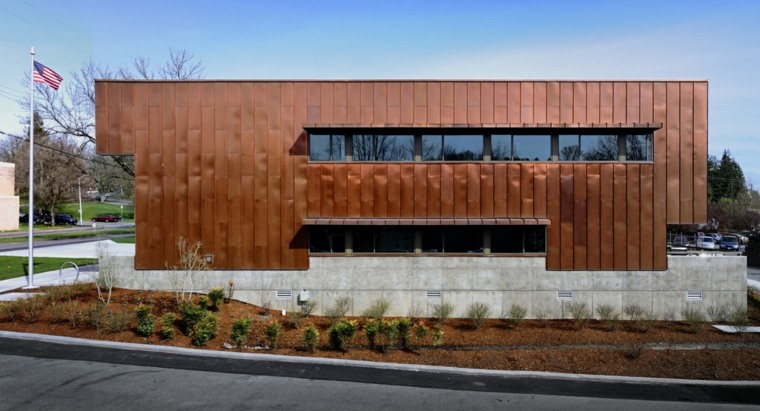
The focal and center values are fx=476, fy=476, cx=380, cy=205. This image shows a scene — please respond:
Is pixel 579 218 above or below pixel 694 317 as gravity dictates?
above

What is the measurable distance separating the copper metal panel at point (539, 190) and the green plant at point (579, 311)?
3.09m

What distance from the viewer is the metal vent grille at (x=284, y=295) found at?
1573 cm

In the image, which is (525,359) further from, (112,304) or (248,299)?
(112,304)

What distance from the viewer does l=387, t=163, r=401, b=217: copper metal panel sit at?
51.3ft

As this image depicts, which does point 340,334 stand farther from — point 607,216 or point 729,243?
point 729,243

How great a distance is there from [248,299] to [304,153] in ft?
17.0

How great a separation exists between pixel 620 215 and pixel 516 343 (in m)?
6.35

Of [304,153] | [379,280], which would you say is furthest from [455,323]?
[304,153]

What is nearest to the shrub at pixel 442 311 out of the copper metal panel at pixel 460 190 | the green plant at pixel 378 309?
the green plant at pixel 378 309

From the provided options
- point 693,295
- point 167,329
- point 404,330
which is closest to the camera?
point 404,330

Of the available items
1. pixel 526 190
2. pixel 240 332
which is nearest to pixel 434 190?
pixel 526 190

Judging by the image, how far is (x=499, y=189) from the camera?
51.2ft

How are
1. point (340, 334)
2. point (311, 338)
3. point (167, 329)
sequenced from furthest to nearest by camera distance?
1. point (167, 329)
2. point (340, 334)
3. point (311, 338)

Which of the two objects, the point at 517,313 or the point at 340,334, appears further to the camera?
the point at 517,313
